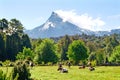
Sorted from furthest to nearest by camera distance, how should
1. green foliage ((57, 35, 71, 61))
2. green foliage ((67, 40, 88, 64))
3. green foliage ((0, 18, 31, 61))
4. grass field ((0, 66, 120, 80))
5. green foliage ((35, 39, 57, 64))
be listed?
green foliage ((57, 35, 71, 61)), green foliage ((0, 18, 31, 61)), green foliage ((35, 39, 57, 64)), green foliage ((67, 40, 88, 64)), grass field ((0, 66, 120, 80))

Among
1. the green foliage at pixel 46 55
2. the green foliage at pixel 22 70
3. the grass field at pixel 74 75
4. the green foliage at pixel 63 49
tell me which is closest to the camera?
the green foliage at pixel 22 70

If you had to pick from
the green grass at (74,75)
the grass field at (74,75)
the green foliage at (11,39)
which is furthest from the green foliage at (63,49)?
the green grass at (74,75)

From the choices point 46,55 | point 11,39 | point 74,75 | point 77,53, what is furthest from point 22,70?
point 11,39

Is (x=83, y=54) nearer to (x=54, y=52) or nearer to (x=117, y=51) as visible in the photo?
(x=54, y=52)

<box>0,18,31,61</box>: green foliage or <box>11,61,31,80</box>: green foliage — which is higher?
<box>0,18,31,61</box>: green foliage

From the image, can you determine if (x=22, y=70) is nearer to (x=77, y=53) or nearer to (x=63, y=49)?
(x=77, y=53)

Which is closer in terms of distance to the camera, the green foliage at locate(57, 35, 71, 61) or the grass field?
the grass field

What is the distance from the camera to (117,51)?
120 meters

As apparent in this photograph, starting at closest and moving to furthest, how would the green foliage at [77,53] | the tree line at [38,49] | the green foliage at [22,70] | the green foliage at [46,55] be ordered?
the green foliage at [22,70] < the green foliage at [77,53] < the tree line at [38,49] < the green foliage at [46,55]

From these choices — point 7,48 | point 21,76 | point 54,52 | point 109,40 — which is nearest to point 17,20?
point 7,48

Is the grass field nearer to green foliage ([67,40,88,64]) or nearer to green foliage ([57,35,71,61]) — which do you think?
green foliage ([67,40,88,64])

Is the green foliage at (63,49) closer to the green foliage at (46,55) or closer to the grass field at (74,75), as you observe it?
the green foliage at (46,55)

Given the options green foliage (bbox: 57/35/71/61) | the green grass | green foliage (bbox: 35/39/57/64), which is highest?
green foliage (bbox: 57/35/71/61)

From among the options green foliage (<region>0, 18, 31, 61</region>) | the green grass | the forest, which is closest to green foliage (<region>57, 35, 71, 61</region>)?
the forest
